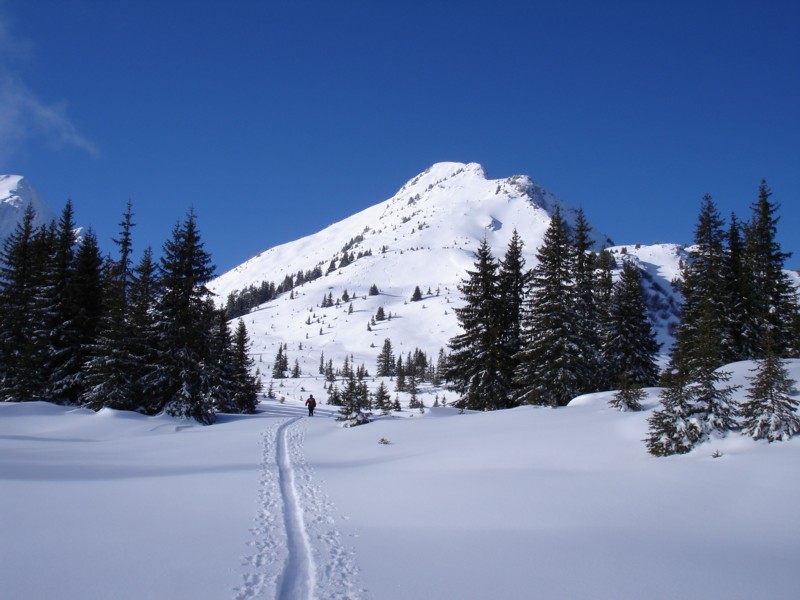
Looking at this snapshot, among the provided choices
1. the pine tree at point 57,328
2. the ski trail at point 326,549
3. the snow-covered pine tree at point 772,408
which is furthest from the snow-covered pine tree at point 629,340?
the pine tree at point 57,328

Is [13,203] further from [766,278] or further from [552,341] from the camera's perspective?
[766,278]

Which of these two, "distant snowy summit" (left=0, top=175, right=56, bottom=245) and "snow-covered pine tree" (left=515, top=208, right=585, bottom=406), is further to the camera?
"distant snowy summit" (left=0, top=175, right=56, bottom=245)

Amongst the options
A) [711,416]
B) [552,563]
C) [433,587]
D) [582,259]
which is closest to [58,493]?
[433,587]

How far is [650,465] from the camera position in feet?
35.4

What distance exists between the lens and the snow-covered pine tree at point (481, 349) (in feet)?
94.4

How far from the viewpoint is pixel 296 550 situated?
25.7 feet

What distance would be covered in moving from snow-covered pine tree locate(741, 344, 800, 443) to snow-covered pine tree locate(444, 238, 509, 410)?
1841cm

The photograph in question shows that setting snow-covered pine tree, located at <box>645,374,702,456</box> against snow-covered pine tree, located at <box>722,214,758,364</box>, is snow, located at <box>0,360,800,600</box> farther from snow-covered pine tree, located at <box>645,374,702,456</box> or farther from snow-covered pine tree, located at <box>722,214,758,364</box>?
snow-covered pine tree, located at <box>722,214,758,364</box>

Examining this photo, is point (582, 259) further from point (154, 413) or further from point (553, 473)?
point (154, 413)

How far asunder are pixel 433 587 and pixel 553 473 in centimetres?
635

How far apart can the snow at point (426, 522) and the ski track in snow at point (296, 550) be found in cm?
4

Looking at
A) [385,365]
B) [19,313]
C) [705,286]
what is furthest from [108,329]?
[385,365]

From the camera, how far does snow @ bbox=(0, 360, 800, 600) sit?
6230 mm

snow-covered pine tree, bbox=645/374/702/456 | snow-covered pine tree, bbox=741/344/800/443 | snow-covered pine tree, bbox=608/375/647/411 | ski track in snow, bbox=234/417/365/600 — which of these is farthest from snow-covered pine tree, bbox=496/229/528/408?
ski track in snow, bbox=234/417/365/600
